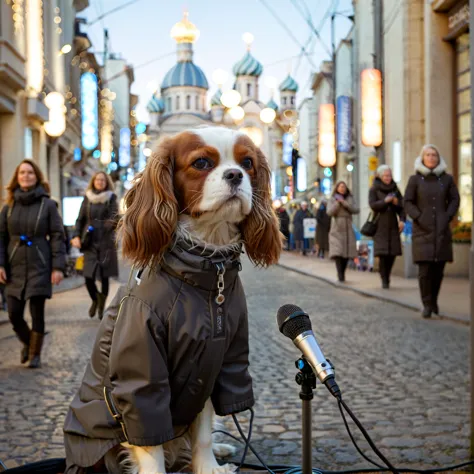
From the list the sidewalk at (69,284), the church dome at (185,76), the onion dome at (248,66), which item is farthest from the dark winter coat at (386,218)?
the church dome at (185,76)

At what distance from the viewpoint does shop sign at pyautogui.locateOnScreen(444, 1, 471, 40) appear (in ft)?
54.3

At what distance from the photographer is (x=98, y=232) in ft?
34.5

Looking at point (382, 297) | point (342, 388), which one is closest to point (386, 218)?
point (382, 297)

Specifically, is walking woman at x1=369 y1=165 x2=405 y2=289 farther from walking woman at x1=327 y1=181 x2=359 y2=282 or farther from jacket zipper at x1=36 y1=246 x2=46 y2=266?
jacket zipper at x1=36 y1=246 x2=46 y2=266

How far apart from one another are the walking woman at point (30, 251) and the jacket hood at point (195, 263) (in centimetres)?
417

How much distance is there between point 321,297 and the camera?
13406 millimetres

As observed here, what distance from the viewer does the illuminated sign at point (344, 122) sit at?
29.4 metres

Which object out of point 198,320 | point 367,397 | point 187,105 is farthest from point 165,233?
point 187,105

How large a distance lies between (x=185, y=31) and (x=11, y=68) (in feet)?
336

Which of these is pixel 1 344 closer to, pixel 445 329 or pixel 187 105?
pixel 445 329

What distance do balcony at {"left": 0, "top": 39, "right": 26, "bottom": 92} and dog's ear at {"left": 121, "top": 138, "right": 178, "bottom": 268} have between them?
14795mm

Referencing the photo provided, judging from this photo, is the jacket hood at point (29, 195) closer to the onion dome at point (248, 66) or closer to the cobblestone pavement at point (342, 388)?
the cobblestone pavement at point (342, 388)

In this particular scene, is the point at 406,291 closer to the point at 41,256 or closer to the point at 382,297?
the point at 382,297

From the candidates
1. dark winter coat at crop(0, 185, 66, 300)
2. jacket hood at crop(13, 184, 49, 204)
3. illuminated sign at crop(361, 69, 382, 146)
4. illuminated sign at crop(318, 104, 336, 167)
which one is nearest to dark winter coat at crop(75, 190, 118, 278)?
dark winter coat at crop(0, 185, 66, 300)
